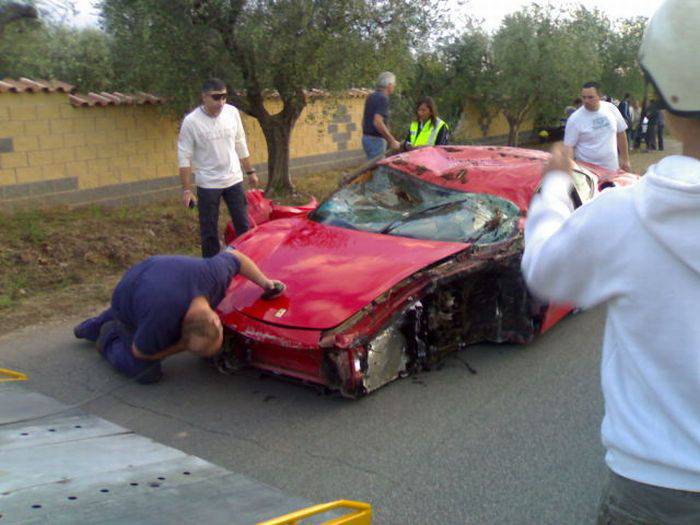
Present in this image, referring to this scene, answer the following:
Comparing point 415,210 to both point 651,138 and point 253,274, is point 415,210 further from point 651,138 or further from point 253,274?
point 651,138

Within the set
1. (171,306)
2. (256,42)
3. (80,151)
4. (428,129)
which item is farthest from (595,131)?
(80,151)

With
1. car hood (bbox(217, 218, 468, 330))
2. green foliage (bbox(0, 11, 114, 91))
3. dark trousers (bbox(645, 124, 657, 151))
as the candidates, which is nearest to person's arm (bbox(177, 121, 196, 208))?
car hood (bbox(217, 218, 468, 330))

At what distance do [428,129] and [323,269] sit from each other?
4.77 meters

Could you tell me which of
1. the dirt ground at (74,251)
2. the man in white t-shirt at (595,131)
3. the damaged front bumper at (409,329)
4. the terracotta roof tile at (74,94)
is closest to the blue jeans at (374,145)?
the dirt ground at (74,251)

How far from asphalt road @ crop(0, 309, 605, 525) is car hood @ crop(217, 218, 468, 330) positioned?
0.57m

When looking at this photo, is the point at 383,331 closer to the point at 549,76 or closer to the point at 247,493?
the point at 247,493

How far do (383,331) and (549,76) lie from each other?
1596cm

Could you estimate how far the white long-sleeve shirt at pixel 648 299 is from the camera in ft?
4.24

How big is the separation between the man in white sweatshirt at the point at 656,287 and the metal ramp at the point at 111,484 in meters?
1.44

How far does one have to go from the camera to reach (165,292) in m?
4.55

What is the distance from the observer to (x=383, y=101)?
9820 mm

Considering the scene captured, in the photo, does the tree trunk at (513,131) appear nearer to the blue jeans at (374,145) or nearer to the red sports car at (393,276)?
the blue jeans at (374,145)

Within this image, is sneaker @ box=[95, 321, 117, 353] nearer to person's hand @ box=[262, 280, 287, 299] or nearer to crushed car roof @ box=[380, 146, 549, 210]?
person's hand @ box=[262, 280, 287, 299]

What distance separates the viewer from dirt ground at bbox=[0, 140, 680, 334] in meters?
6.66
